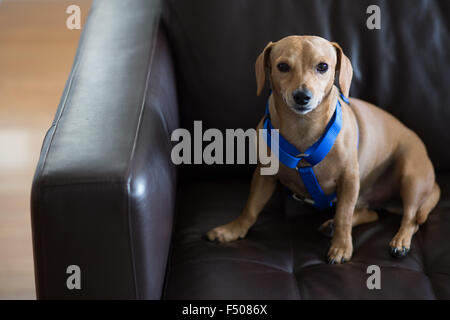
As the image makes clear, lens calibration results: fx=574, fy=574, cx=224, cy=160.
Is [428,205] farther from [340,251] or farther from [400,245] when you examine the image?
[340,251]

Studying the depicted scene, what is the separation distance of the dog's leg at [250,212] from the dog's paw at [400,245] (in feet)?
1.13

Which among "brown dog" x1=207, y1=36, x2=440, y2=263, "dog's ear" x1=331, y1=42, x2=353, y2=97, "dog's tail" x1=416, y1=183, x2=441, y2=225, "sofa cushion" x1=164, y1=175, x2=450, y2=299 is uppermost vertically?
"dog's ear" x1=331, y1=42, x2=353, y2=97

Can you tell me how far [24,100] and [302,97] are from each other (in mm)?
1888

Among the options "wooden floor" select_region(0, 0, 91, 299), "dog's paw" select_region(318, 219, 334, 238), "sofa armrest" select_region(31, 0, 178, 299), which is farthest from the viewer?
"wooden floor" select_region(0, 0, 91, 299)

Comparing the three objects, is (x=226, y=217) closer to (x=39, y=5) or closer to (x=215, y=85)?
(x=215, y=85)

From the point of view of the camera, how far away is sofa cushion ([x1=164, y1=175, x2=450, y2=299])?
1295mm

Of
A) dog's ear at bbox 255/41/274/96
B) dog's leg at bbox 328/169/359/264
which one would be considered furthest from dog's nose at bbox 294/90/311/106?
dog's leg at bbox 328/169/359/264

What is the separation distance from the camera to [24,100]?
9.17 feet

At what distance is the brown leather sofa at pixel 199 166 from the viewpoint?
3.71 ft

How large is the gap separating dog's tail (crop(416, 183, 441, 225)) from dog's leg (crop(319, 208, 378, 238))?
0.39ft

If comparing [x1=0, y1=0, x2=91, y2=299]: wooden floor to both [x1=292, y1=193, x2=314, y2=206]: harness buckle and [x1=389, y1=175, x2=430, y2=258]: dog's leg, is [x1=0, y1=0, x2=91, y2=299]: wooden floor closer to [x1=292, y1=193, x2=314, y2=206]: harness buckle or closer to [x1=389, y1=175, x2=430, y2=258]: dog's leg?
[x1=292, y1=193, x2=314, y2=206]: harness buckle

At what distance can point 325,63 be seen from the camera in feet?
4.43

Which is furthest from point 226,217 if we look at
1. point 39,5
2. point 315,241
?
point 39,5
